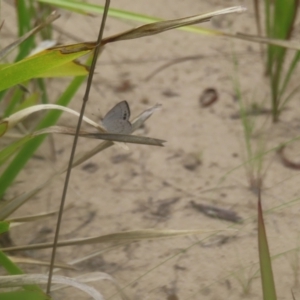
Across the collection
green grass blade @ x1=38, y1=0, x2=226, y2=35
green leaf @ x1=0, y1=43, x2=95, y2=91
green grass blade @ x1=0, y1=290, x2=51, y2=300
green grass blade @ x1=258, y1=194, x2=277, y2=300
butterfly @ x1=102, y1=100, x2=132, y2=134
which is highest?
green grass blade @ x1=38, y1=0, x2=226, y2=35

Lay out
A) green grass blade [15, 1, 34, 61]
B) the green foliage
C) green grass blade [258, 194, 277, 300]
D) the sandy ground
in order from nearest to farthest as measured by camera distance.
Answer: green grass blade [258, 194, 277, 300]
the sandy ground
green grass blade [15, 1, 34, 61]
the green foliage

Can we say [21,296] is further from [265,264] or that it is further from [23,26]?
[23,26]

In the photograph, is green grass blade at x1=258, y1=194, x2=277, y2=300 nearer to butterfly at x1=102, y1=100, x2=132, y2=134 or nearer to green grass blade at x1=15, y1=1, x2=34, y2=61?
butterfly at x1=102, y1=100, x2=132, y2=134

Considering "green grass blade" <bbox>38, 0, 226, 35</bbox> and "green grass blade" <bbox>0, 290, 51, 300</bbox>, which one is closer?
"green grass blade" <bbox>0, 290, 51, 300</bbox>

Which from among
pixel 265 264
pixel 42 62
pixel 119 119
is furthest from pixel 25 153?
pixel 265 264

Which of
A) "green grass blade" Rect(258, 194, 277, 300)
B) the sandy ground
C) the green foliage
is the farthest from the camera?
the green foliage

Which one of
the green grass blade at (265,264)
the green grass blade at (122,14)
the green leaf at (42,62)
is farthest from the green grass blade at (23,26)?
the green grass blade at (265,264)

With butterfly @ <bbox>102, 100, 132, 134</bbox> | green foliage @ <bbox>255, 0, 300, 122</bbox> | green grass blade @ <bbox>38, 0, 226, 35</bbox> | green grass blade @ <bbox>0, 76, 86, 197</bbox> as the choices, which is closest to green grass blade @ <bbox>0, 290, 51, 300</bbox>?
butterfly @ <bbox>102, 100, 132, 134</bbox>
